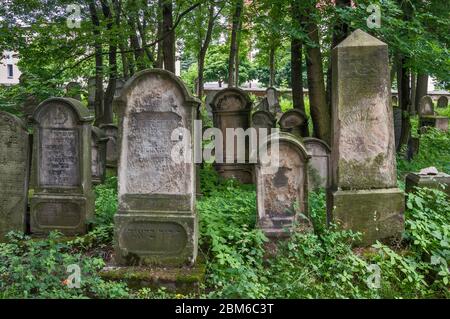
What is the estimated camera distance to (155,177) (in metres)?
4.99

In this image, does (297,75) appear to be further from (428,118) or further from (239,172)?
(428,118)

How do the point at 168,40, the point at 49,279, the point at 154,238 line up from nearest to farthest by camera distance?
1. the point at 49,279
2. the point at 154,238
3. the point at 168,40

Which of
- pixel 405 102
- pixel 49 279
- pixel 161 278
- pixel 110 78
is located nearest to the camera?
pixel 49 279

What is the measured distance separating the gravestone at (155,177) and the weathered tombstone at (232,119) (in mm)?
5202

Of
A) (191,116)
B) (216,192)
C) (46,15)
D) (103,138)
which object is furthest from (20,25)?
(191,116)

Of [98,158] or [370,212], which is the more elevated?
[98,158]

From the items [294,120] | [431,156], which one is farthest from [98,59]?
[431,156]

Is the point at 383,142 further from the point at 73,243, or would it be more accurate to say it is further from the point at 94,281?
the point at 73,243

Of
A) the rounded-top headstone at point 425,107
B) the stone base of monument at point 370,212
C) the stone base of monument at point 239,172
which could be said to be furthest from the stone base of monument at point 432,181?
the rounded-top headstone at point 425,107

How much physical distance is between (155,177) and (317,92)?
209 inches

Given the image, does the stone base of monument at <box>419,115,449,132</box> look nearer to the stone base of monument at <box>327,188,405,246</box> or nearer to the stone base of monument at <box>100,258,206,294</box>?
the stone base of monument at <box>327,188,405,246</box>

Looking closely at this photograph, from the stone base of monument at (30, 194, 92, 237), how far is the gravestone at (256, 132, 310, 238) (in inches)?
97.3

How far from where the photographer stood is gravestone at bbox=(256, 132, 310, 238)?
18.0ft
